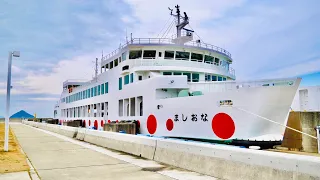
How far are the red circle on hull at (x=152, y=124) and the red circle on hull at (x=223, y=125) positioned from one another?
15.5 feet

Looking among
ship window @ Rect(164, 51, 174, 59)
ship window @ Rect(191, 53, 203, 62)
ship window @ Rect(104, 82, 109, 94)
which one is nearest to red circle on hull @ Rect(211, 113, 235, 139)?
ship window @ Rect(164, 51, 174, 59)

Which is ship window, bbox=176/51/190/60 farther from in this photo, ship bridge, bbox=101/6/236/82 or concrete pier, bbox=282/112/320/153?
concrete pier, bbox=282/112/320/153

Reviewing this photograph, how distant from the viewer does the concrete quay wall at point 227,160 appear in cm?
445

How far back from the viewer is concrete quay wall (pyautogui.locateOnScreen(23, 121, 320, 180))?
175 inches

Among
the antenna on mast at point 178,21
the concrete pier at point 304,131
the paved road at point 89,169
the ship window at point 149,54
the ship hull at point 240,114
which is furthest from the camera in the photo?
the antenna on mast at point 178,21

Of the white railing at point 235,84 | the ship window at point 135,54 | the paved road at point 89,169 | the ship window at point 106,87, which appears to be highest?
the ship window at point 135,54

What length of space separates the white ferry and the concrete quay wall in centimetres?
404

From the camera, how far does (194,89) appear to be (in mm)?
16609

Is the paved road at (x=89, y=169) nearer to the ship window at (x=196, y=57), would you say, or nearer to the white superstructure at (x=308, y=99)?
the ship window at (x=196, y=57)

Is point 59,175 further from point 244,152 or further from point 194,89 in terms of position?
point 194,89

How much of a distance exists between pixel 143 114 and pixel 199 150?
11.9 m

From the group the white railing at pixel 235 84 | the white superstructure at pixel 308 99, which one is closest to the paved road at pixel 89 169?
the white railing at pixel 235 84

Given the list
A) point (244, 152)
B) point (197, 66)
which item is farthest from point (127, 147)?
point (197, 66)

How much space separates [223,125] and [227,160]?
7.44 meters
